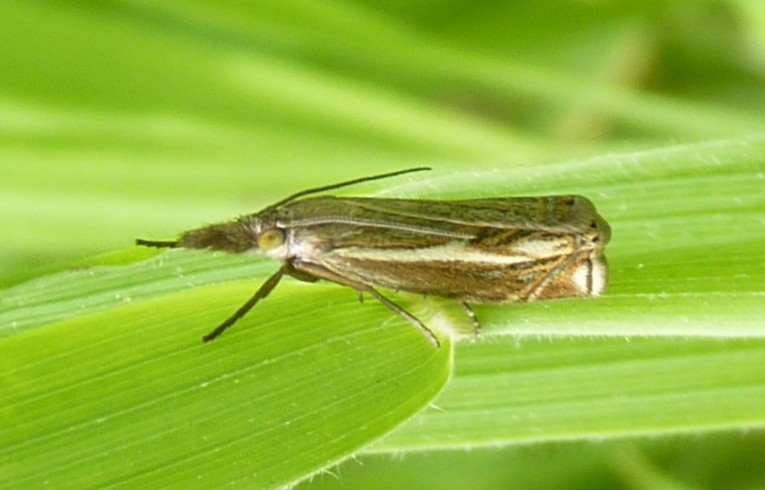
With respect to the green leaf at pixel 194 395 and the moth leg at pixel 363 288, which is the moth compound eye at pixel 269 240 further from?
the green leaf at pixel 194 395

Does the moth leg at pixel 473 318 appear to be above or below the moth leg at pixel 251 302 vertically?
below

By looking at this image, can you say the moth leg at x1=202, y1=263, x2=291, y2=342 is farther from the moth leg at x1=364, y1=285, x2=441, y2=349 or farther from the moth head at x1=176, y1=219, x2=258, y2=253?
the moth leg at x1=364, y1=285, x2=441, y2=349

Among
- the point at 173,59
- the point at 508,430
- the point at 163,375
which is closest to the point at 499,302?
the point at 508,430

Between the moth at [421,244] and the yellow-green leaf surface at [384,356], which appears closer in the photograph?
the yellow-green leaf surface at [384,356]

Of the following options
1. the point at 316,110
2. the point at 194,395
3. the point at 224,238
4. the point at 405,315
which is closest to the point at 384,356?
the point at 405,315

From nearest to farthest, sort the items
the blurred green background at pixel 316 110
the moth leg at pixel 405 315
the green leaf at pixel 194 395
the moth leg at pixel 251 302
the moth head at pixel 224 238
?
the green leaf at pixel 194 395 → the moth leg at pixel 251 302 → the moth leg at pixel 405 315 → the moth head at pixel 224 238 → the blurred green background at pixel 316 110

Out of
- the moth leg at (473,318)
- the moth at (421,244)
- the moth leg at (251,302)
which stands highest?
the moth at (421,244)

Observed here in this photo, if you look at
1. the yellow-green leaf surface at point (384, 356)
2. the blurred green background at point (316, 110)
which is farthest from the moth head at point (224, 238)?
the blurred green background at point (316, 110)

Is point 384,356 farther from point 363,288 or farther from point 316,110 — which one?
point 316,110
